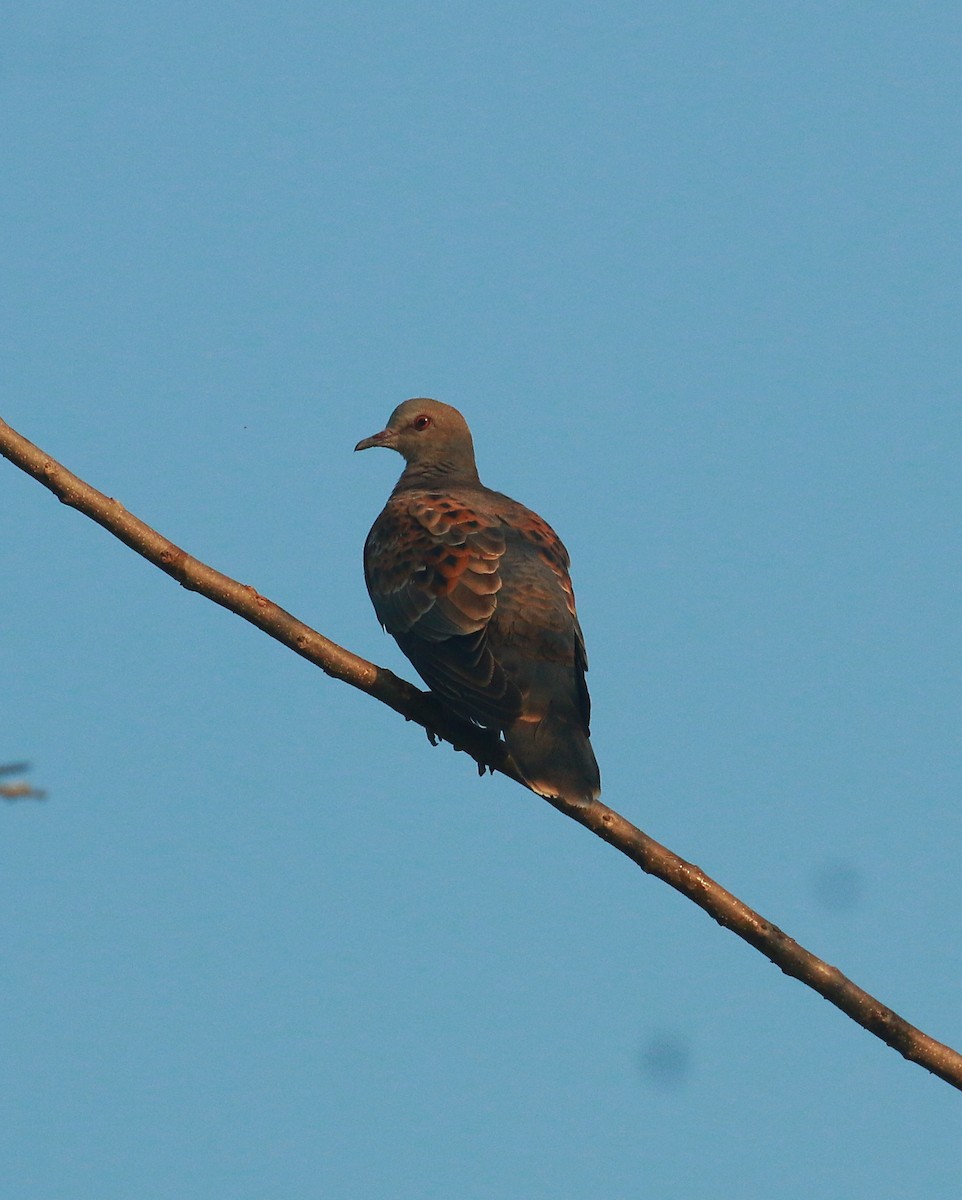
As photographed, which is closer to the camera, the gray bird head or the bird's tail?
the bird's tail

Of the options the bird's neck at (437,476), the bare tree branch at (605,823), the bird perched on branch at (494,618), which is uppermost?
the bird's neck at (437,476)

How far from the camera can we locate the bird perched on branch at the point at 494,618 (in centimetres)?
500

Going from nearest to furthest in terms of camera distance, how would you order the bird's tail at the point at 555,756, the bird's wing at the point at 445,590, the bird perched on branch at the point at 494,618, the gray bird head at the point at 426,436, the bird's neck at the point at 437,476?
the bird's tail at the point at 555,756 < the bird perched on branch at the point at 494,618 < the bird's wing at the point at 445,590 < the bird's neck at the point at 437,476 < the gray bird head at the point at 426,436

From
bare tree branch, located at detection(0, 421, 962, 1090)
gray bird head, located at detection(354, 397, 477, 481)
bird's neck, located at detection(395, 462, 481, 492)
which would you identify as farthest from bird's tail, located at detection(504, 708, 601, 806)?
gray bird head, located at detection(354, 397, 477, 481)

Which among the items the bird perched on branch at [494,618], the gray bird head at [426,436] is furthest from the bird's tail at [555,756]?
the gray bird head at [426,436]

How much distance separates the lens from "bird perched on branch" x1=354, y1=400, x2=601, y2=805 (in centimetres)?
500

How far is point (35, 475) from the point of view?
369 cm

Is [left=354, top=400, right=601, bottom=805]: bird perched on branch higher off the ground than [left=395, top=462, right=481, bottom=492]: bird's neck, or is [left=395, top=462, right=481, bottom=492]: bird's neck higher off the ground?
[left=395, top=462, right=481, bottom=492]: bird's neck

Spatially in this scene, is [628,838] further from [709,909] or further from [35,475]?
[35,475]

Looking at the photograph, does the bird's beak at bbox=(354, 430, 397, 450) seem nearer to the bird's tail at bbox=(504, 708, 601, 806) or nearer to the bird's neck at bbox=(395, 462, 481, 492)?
the bird's neck at bbox=(395, 462, 481, 492)

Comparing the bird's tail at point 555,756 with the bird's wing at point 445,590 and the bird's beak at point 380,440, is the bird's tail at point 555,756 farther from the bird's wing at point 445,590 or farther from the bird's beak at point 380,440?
the bird's beak at point 380,440

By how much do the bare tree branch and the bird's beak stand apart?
3.40m

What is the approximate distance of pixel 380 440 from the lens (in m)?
7.58

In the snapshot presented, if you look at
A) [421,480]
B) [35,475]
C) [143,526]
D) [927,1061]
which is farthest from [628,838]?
[421,480]
